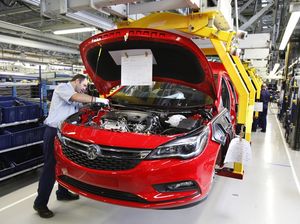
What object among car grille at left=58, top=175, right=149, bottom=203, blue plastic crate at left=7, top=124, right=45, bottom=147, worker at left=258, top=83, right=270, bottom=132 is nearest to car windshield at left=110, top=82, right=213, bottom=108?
car grille at left=58, top=175, right=149, bottom=203

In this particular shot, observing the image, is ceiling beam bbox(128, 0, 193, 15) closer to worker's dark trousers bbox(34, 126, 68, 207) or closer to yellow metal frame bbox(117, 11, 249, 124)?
yellow metal frame bbox(117, 11, 249, 124)

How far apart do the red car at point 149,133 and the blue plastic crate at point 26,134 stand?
1.23 meters

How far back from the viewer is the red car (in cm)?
172

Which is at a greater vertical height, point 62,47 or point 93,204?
point 62,47

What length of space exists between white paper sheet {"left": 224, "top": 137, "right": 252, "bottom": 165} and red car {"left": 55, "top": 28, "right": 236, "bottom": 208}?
14cm

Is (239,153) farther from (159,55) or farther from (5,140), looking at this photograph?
(5,140)

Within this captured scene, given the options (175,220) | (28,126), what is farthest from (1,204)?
(175,220)

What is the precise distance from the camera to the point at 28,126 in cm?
392

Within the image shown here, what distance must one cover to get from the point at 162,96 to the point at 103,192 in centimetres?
133

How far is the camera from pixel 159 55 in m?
2.39

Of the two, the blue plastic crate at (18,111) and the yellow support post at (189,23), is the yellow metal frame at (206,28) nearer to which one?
the yellow support post at (189,23)

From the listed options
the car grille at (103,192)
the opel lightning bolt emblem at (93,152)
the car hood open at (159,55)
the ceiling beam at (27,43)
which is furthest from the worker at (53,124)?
the ceiling beam at (27,43)

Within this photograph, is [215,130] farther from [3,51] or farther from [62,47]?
[3,51]

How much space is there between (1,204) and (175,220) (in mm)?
1885
